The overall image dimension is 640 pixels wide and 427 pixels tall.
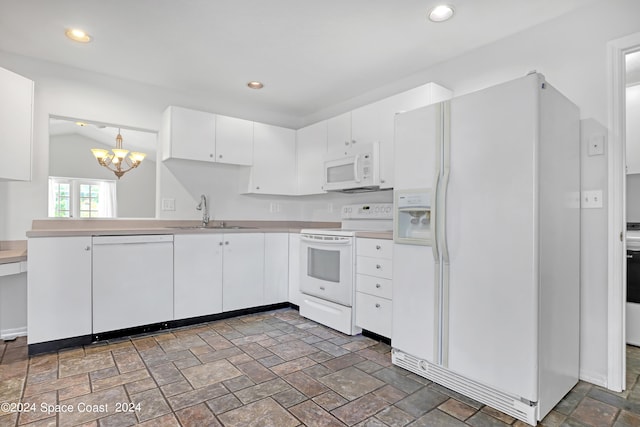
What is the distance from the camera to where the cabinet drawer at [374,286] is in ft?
8.73

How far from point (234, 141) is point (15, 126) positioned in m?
1.76

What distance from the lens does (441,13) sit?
2258 millimetres

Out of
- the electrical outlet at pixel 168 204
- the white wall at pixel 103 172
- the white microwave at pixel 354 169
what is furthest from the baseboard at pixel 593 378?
the white wall at pixel 103 172

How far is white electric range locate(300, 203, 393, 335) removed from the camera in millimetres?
2967

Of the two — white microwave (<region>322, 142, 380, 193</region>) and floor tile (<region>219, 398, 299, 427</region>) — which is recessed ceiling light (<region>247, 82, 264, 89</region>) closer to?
white microwave (<region>322, 142, 380, 193</region>)

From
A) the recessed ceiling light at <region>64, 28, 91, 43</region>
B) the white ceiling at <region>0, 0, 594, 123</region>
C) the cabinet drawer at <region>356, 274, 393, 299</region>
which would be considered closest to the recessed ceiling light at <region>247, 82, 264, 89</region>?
the white ceiling at <region>0, 0, 594, 123</region>

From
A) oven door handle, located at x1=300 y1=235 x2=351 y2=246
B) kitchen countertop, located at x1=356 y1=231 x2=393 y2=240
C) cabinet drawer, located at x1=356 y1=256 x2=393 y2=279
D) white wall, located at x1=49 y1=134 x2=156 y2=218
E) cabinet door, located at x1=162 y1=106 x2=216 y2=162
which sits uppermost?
cabinet door, located at x1=162 y1=106 x2=216 y2=162

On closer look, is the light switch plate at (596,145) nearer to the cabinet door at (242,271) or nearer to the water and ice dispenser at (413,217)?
the water and ice dispenser at (413,217)

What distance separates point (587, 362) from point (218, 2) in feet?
10.4

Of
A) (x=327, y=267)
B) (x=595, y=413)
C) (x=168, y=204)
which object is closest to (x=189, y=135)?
(x=168, y=204)

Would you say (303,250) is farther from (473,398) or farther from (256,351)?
(473,398)

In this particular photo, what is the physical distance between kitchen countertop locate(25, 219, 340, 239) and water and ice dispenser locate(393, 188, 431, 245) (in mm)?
1558

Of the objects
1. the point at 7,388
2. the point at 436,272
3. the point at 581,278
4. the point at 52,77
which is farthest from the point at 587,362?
the point at 52,77

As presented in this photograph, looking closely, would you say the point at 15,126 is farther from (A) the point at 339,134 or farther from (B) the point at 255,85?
(A) the point at 339,134
